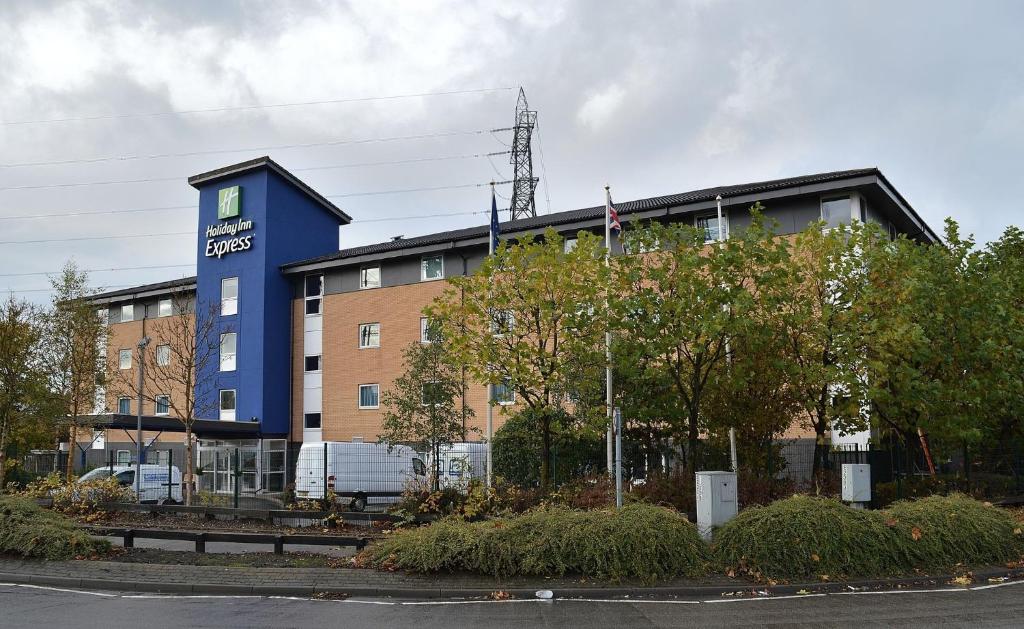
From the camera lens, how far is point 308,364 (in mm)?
42125

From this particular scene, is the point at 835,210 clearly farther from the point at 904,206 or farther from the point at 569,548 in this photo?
the point at 569,548

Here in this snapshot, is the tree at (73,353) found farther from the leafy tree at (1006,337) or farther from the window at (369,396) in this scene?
the leafy tree at (1006,337)

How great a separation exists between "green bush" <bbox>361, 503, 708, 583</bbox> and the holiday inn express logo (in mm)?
33769

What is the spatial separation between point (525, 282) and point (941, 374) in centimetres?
1059

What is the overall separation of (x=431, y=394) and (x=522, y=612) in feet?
40.4

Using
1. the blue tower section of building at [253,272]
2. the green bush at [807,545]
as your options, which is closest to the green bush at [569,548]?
the green bush at [807,545]

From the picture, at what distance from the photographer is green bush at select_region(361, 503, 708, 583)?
460 inches

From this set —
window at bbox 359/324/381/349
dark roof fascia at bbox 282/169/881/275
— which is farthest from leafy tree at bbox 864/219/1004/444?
window at bbox 359/324/381/349

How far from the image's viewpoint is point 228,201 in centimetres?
4278

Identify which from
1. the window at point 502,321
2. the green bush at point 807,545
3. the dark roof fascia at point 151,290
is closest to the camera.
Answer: the green bush at point 807,545

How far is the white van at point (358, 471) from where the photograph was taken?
22.0 m

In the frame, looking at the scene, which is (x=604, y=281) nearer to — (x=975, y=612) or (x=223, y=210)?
(x=975, y=612)

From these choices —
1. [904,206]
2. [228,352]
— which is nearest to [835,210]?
[904,206]

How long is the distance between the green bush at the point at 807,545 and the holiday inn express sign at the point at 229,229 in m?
35.0
